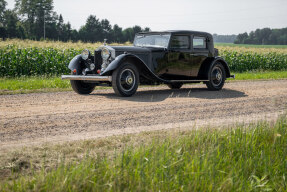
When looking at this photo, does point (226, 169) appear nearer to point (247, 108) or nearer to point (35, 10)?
point (247, 108)

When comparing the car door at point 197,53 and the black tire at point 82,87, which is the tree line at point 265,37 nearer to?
the car door at point 197,53

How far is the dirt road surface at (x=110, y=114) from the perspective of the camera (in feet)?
16.0

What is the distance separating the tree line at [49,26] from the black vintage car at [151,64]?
55.9 meters

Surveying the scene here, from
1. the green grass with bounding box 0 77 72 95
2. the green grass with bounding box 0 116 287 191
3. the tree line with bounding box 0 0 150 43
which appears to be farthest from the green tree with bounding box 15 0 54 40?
the green grass with bounding box 0 116 287 191

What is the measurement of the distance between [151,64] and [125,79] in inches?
46.3

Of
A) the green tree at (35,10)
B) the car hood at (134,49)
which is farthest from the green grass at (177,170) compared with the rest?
the green tree at (35,10)

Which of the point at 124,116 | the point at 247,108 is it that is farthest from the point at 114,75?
the point at 247,108

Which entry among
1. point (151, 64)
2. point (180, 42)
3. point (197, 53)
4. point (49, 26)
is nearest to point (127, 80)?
point (151, 64)

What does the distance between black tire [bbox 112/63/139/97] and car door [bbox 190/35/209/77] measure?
2299 mm

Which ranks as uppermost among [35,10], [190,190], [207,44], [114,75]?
[35,10]

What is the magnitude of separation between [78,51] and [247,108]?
1121cm

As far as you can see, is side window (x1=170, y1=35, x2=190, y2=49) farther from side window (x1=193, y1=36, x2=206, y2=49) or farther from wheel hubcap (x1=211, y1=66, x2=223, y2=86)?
wheel hubcap (x1=211, y1=66, x2=223, y2=86)

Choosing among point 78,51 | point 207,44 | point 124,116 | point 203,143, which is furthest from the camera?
point 78,51

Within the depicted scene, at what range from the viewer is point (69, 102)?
757 cm
